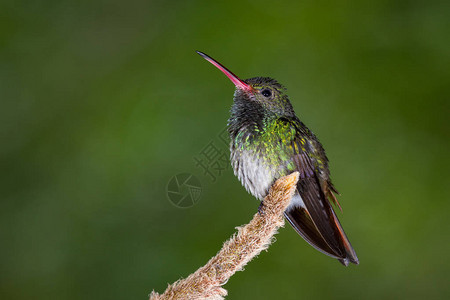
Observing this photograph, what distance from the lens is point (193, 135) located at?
5.42 metres

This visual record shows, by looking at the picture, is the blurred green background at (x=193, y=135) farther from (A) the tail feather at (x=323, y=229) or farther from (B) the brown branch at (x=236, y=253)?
(B) the brown branch at (x=236, y=253)

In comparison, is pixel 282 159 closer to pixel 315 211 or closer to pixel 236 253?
pixel 315 211

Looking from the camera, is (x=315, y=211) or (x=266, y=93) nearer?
(x=315, y=211)

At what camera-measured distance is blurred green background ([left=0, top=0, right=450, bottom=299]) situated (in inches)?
206

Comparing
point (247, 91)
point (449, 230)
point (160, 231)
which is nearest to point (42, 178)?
point (160, 231)

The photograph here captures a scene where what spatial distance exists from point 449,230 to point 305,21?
274 centimetres

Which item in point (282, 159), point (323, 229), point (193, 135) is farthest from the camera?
point (193, 135)

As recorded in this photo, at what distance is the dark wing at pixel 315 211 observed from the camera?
2873 mm

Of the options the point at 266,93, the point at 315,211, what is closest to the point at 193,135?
the point at 266,93

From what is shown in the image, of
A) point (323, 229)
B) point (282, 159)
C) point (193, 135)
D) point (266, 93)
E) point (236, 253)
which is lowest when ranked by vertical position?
point (236, 253)

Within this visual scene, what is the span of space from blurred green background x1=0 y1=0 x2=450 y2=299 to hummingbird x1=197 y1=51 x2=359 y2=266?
1667 mm

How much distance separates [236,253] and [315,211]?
855 mm

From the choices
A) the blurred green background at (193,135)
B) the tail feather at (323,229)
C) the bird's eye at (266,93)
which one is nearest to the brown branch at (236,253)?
the tail feather at (323,229)

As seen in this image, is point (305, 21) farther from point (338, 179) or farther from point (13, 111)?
point (13, 111)
